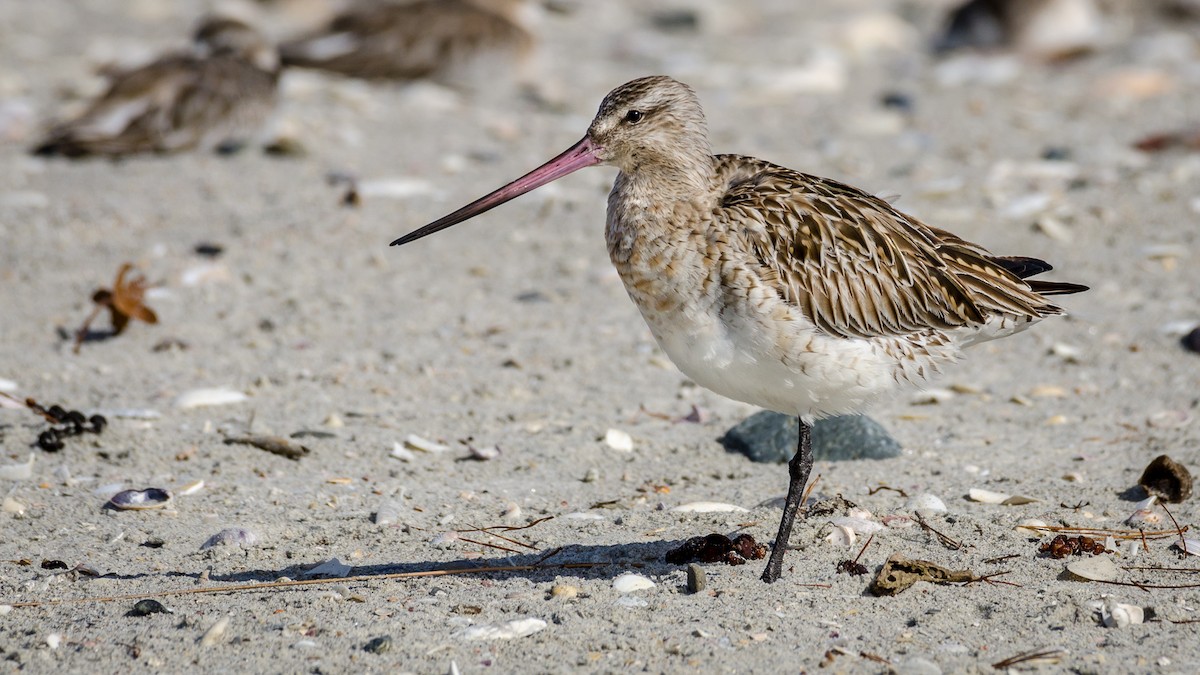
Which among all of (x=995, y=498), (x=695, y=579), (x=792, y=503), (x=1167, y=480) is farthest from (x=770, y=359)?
(x=1167, y=480)

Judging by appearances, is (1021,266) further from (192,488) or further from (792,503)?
(192,488)

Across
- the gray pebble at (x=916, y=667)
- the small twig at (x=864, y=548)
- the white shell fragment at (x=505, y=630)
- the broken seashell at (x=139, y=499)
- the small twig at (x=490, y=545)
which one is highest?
the gray pebble at (x=916, y=667)

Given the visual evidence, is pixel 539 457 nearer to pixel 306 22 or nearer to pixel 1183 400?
pixel 1183 400

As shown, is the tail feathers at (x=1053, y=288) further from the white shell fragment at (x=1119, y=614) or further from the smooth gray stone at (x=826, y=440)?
the white shell fragment at (x=1119, y=614)

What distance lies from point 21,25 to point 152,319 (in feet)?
26.9

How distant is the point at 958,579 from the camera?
4.55 m

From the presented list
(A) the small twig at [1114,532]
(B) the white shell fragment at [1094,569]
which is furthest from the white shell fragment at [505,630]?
(A) the small twig at [1114,532]

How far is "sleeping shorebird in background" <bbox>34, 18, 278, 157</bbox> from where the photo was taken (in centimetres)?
962

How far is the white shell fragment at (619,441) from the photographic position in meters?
5.92

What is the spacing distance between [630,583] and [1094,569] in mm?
1562

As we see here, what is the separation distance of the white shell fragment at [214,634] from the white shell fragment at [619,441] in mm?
2130

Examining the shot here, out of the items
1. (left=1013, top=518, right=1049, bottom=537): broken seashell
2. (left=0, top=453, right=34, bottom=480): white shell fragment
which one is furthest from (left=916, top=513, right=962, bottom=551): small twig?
(left=0, top=453, right=34, bottom=480): white shell fragment

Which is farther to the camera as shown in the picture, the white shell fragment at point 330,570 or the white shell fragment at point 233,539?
the white shell fragment at point 233,539

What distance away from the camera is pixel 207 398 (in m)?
6.26
